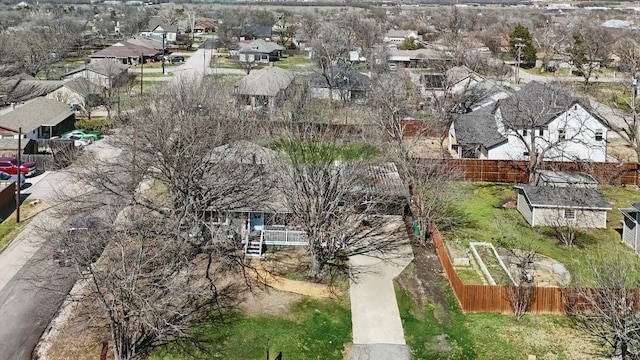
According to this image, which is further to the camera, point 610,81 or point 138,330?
point 610,81

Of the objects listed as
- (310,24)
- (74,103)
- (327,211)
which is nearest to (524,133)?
(327,211)

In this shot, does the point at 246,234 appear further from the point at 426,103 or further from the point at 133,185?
the point at 426,103

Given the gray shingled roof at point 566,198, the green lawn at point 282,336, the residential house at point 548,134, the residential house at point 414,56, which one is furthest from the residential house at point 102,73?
the green lawn at point 282,336

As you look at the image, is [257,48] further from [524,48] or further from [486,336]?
[486,336]

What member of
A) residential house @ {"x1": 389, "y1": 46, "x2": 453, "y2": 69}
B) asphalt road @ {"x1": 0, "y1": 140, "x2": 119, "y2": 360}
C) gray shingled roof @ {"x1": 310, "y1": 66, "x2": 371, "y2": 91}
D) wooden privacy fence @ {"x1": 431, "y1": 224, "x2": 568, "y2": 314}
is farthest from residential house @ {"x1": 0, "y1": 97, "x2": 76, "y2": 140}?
residential house @ {"x1": 389, "y1": 46, "x2": 453, "y2": 69}

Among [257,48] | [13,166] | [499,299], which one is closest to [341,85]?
[13,166]

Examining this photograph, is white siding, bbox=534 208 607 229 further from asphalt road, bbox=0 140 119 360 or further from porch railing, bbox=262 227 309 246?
asphalt road, bbox=0 140 119 360

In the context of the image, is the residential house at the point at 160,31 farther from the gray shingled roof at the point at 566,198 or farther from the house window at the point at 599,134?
the gray shingled roof at the point at 566,198
